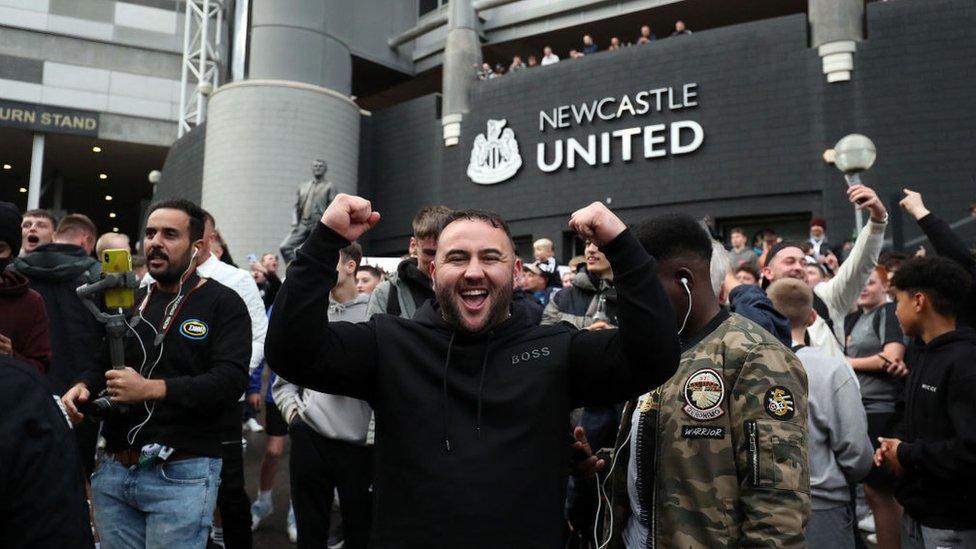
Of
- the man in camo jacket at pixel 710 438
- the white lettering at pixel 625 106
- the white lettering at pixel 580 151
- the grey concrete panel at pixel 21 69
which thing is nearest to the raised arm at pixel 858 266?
the man in camo jacket at pixel 710 438

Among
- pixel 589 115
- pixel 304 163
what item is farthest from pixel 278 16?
pixel 589 115

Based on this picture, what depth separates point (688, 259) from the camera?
2436 mm

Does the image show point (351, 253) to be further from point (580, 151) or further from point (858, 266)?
point (580, 151)

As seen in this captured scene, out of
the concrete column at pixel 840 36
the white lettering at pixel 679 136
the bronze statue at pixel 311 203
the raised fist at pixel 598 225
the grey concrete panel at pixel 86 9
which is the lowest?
the raised fist at pixel 598 225

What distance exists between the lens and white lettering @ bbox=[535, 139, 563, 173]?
17156 mm

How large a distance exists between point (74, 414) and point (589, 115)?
594 inches

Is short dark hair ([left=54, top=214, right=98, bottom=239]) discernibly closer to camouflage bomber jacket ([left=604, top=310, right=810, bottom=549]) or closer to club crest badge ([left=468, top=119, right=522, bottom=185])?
camouflage bomber jacket ([left=604, top=310, right=810, bottom=549])

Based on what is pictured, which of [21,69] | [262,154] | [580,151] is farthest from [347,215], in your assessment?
[21,69]

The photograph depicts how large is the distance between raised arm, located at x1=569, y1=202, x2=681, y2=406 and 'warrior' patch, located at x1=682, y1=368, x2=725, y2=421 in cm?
30

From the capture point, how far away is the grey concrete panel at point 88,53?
25120 millimetres

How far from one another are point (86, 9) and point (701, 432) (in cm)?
3053

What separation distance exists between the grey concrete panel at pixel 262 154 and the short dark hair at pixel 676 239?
16.6m

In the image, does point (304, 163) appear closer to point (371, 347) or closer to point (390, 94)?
point (390, 94)

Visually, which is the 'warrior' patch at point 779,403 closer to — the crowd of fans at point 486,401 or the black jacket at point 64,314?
the crowd of fans at point 486,401
